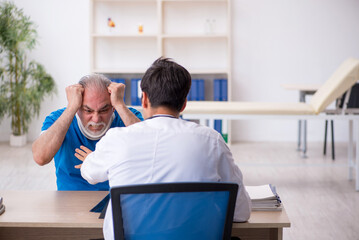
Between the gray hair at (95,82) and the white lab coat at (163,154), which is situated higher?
the gray hair at (95,82)

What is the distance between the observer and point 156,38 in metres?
6.21

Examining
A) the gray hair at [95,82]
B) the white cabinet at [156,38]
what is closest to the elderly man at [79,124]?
the gray hair at [95,82]

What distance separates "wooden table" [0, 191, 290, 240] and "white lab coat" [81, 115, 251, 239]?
21 cm

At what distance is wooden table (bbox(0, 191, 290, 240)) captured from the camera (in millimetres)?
1762

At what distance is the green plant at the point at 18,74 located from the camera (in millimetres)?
5715

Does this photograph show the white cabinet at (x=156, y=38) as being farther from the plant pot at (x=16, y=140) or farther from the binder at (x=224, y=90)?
the plant pot at (x=16, y=140)

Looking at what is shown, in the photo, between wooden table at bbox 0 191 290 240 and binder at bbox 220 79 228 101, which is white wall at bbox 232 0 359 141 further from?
wooden table at bbox 0 191 290 240

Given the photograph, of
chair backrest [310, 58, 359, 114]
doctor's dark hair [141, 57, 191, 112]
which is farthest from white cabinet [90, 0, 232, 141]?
doctor's dark hair [141, 57, 191, 112]

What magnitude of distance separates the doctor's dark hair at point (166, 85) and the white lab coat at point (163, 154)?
0.23 feet

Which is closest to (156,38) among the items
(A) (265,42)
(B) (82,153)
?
(A) (265,42)

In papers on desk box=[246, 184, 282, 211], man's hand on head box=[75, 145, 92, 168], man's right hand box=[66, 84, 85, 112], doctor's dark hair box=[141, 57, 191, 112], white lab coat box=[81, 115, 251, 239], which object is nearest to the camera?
white lab coat box=[81, 115, 251, 239]

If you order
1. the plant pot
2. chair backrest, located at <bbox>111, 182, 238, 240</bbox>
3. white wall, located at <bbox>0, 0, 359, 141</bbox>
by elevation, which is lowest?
the plant pot

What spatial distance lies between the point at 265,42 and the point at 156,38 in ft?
4.09

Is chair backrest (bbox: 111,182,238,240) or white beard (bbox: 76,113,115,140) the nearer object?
chair backrest (bbox: 111,182,238,240)
